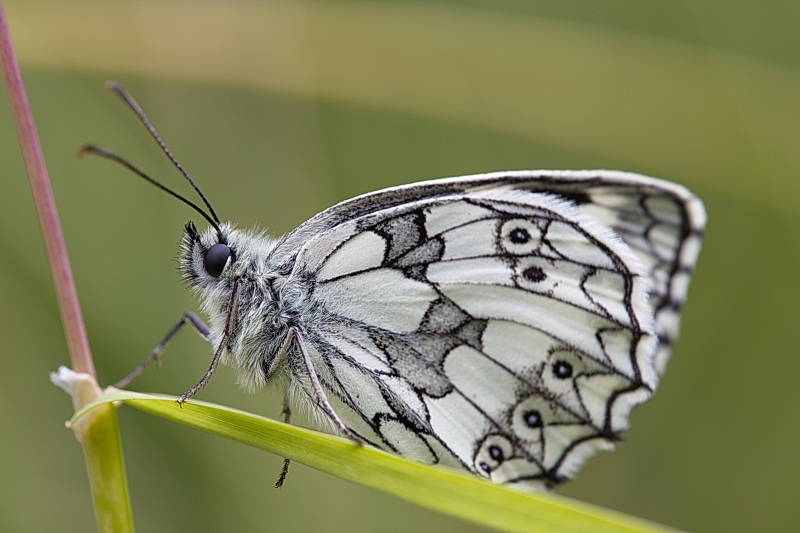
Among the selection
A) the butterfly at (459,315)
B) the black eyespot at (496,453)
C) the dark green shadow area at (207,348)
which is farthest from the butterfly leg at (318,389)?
the dark green shadow area at (207,348)

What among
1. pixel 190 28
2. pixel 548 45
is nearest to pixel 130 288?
pixel 190 28

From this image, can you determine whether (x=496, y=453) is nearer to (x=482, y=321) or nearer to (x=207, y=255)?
(x=482, y=321)

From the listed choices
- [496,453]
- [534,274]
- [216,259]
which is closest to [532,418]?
[496,453]

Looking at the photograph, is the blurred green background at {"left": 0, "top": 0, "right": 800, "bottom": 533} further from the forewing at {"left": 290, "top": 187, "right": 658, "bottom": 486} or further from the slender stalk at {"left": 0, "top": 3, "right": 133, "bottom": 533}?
the slender stalk at {"left": 0, "top": 3, "right": 133, "bottom": 533}

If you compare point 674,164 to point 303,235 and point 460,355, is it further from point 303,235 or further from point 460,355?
point 303,235

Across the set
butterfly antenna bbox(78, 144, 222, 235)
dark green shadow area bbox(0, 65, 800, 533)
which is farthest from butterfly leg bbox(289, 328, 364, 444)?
dark green shadow area bbox(0, 65, 800, 533)

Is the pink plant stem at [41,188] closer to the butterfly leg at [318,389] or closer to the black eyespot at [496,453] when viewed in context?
the butterfly leg at [318,389]
